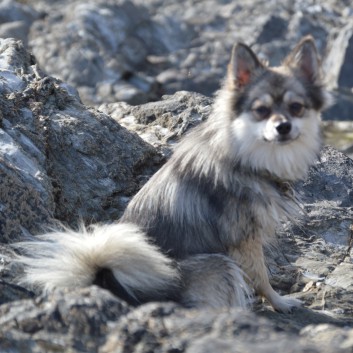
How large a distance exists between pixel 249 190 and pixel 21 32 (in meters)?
20.7

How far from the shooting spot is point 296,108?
5172mm

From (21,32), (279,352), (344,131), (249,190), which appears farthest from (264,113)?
(21,32)

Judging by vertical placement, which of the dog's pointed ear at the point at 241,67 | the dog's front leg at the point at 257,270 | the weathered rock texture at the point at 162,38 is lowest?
the weathered rock texture at the point at 162,38

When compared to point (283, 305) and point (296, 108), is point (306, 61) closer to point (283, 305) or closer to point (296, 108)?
point (296, 108)

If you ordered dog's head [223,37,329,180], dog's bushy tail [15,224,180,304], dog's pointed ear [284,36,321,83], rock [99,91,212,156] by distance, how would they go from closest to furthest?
dog's bushy tail [15,224,180,304] < dog's head [223,37,329,180] < dog's pointed ear [284,36,321,83] < rock [99,91,212,156]

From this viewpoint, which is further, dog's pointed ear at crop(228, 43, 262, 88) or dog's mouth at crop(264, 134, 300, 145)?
dog's pointed ear at crop(228, 43, 262, 88)

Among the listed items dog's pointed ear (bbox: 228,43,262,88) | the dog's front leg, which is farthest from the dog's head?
the dog's front leg

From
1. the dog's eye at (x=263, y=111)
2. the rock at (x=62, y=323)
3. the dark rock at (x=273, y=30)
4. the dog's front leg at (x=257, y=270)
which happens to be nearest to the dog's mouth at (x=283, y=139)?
the dog's eye at (x=263, y=111)

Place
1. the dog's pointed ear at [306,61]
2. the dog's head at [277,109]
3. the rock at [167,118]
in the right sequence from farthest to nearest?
the rock at [167,118] < the dog's pointed ear at [306,61] < the dog's head at [277,109]

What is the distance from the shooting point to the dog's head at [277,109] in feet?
16.8

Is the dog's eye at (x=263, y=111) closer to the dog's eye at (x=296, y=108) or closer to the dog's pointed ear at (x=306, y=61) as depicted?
the dog's eye at (x=296, y=108)

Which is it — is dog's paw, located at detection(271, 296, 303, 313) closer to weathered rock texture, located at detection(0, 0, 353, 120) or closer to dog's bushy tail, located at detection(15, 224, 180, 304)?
dog's bushy tail, located at detection(15, 224, 180, 304)

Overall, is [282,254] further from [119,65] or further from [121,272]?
[119,65]

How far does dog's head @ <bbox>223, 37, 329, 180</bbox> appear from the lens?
16.8 feet
